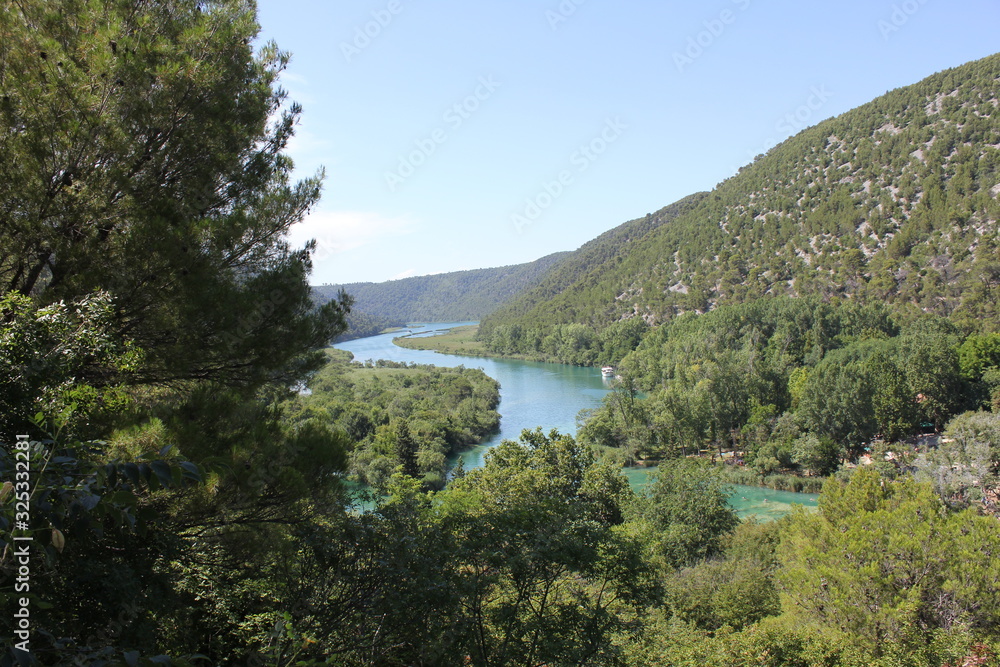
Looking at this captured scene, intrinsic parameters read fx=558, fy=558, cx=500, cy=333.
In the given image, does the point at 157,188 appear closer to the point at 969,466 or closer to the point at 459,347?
the point at 969,466

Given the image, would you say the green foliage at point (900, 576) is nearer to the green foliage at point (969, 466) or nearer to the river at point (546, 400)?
the green foliage at point (969, 466)

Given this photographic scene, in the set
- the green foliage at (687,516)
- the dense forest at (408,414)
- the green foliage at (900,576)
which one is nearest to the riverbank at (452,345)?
the dense forest at (408,414)

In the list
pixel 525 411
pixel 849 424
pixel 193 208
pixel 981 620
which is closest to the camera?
pixel 193 208

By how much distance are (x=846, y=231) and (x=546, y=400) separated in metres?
47.5

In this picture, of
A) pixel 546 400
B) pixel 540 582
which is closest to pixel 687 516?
pixel 540 582

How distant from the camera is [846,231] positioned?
235ft

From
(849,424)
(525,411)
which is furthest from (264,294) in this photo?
(525,411)

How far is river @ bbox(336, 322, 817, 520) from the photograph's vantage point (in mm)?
28531

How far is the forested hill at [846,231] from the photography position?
58094mm

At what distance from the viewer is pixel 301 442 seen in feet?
19.5

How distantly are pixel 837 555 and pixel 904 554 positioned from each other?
1.32 m

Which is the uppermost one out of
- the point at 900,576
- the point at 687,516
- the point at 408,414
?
the point at 900,576

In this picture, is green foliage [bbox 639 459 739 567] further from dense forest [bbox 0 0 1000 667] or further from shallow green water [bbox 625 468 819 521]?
dense forest [bbox 0 0 1000 667]

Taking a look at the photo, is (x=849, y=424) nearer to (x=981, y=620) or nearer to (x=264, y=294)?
(x=981, y=620)
